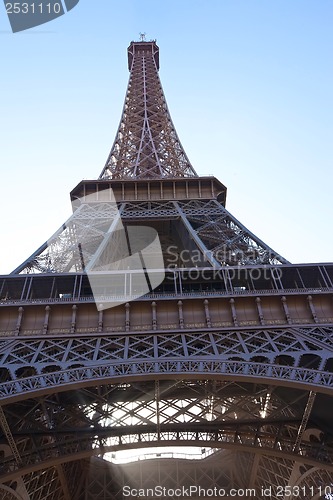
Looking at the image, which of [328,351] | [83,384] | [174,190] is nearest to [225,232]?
[174,190]

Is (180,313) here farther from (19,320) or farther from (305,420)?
(19,320)

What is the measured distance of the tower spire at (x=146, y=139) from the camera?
36.2 m

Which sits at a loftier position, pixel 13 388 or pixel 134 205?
pixel 134 205

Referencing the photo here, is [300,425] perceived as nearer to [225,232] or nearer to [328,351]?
[328,351]

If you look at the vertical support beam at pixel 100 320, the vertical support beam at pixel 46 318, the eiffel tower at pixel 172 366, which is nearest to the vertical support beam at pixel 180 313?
the eiffel tower at pixel 172 366

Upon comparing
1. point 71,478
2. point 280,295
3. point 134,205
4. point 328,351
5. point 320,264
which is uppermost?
point 134,205

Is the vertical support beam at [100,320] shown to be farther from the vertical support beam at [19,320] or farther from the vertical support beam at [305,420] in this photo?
the vertical support beam at [305,420]

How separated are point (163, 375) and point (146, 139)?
30000 mm

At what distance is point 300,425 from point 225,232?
476 inches

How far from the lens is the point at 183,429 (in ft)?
55.6

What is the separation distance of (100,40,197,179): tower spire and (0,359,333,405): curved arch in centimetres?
2190

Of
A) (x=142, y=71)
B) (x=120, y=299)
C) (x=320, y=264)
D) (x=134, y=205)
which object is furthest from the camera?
(x=142, y=71)

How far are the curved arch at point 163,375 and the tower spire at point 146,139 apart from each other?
2190 centimetres

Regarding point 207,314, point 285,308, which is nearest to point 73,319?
point 207,314
